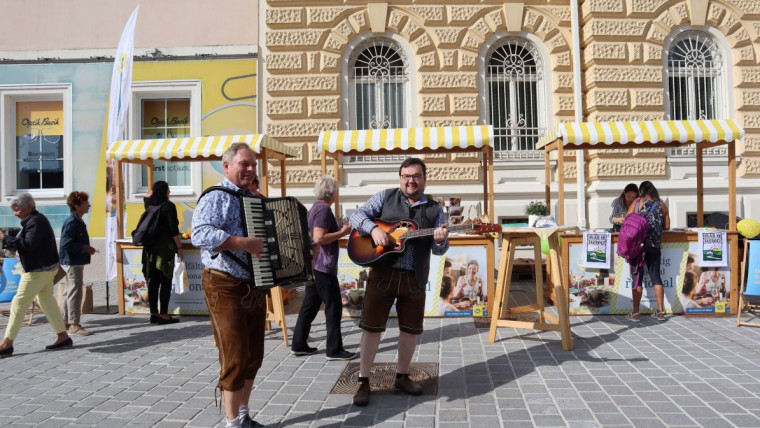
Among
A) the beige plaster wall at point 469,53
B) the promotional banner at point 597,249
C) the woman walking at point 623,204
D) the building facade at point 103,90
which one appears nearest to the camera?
the promotional banner at point 597,249

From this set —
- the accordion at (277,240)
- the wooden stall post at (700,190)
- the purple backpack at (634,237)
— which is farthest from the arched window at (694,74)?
the accordion at (277,240)

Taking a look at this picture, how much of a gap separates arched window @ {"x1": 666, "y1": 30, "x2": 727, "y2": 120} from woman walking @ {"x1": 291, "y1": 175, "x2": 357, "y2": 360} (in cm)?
969

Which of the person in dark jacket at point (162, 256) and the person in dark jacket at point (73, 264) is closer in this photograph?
the person in dark jacket at point (73, 264)

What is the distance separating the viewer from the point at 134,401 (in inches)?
181

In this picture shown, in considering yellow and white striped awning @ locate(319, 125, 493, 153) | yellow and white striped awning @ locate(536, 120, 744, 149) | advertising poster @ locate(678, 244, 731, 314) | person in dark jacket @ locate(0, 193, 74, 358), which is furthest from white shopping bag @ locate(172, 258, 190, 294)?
advertising poster @ locate(678, 244, 731, 314)

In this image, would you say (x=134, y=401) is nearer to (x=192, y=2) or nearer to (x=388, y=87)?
(x=388, y=87)

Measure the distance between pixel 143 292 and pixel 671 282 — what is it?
7367mm

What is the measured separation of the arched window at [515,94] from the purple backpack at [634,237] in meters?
5.28

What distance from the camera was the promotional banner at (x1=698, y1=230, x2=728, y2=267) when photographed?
7.72 meters

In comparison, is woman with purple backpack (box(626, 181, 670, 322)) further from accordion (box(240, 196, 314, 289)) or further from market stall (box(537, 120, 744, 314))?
accordion (box(240, 196, 314, 289))

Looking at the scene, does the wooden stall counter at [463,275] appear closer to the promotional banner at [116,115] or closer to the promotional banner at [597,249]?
the promotional banner at [597,249]

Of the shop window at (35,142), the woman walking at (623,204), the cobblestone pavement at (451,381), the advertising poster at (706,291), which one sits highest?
the shop window at (35,142)

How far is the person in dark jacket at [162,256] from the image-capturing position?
7758 millimetres

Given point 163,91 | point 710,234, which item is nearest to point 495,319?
point 710,234
